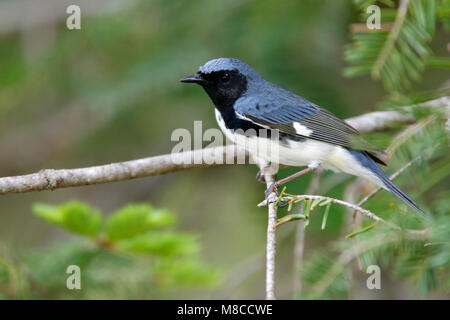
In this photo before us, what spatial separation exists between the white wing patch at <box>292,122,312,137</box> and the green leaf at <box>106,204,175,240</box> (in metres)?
0.88

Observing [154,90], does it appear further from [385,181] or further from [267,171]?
[385,181]

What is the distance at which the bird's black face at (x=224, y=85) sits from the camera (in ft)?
9.62

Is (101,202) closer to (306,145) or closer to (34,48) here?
(34,48)

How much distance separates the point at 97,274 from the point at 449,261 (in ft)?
5.09

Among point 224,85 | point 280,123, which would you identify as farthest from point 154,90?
point 280,123

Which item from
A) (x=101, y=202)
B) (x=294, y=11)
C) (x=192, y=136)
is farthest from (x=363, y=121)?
(x=101, y=202)

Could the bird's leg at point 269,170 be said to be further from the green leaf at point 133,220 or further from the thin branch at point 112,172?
the green leaf at point 133,220

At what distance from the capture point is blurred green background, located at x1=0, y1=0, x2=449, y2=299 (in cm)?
314

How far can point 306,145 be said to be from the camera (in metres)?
2.75

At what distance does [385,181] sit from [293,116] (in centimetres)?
67

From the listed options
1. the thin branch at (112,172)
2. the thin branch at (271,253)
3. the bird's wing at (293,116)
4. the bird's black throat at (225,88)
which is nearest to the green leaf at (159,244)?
the thin branch at (112,172)

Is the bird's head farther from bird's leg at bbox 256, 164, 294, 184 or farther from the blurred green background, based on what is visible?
bird's leg at bbox 256, 164, 294, 184

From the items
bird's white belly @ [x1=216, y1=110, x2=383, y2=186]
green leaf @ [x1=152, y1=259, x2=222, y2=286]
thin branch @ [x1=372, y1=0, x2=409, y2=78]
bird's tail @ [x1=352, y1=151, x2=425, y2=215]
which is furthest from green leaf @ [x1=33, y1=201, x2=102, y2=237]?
thin branch @ [x1=372, y1=0, x2=409, y2=78]

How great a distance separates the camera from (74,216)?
215cm
